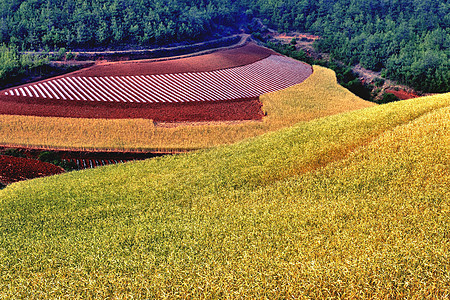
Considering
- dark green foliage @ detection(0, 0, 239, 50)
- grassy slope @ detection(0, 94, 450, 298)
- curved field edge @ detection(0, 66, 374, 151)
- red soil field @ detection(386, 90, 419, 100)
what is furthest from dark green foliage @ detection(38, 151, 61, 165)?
red soil field @ detection(386, 90, 419, 100)

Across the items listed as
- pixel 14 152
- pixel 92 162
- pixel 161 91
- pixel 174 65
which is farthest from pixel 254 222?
pixel 174 65

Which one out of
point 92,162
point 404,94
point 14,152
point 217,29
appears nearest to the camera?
point 92,162

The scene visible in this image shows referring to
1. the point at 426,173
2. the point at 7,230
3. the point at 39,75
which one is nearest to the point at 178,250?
the point at 7,230

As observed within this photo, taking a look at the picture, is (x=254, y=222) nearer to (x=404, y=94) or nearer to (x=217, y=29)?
(x=404, y=94)

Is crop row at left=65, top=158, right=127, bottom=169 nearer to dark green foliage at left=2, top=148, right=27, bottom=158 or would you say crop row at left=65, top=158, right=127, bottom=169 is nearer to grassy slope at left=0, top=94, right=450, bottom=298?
grassy slope at left=0, top=94, right=450, bottom=298

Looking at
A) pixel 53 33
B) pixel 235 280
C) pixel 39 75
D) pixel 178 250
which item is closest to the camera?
pixel 235 280

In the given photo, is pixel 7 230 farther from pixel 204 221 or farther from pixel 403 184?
pixel 403 184

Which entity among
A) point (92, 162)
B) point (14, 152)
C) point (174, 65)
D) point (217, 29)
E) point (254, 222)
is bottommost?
point (92, 162)
